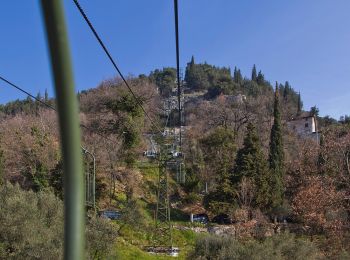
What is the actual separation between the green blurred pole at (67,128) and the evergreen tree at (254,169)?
31443 millimetres

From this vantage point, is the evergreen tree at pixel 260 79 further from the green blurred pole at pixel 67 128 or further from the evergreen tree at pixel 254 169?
the green blurred pole at pixel 67 128

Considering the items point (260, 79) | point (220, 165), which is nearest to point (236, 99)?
point (220, 165)

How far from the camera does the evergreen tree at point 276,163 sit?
33.2 metres

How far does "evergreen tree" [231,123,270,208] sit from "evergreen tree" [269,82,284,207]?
0.67 metres

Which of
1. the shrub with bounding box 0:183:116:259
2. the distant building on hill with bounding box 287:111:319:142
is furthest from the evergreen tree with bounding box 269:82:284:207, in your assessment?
the distant building on hill with bounding box 287:111:319:142

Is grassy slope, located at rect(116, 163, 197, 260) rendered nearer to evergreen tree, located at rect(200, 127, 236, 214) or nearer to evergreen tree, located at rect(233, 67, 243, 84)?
evergreen tree, located at rect(200, 127, 236, 214)

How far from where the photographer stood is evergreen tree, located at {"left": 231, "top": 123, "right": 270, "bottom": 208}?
3219 centimetres

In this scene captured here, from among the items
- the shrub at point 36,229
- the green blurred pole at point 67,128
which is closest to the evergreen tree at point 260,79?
the shrub at point 36,229

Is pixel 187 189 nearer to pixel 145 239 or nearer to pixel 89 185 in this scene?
pixel 145 239

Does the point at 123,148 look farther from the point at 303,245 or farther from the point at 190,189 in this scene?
the point at 303,245

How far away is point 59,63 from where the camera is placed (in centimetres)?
81

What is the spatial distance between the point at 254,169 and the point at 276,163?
4197mm

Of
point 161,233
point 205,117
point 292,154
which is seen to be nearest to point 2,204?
point 161,233

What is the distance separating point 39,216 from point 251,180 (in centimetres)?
1673
